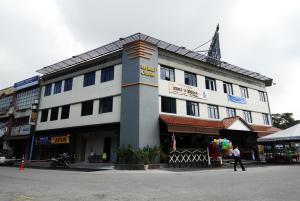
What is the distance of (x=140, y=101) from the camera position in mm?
21062

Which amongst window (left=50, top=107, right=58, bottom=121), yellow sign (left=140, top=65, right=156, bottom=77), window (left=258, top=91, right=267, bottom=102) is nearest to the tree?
window (left=258, top=91, right=267, bottom=102)

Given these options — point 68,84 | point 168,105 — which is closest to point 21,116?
point 68,84

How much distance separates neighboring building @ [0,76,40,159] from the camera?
101 ft

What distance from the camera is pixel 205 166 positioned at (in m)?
20.7

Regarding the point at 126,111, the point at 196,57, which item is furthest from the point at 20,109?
the point at 196,57

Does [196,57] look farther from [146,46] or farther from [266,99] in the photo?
[266,99]

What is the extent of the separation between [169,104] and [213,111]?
6.75m

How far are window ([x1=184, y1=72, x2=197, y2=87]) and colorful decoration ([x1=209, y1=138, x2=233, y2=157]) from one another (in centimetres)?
771

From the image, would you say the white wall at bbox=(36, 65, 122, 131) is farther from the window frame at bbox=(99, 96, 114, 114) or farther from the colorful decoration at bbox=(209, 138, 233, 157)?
the colorful decoration at bbox=(209, 138, 233, 157)

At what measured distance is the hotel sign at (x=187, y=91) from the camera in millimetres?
24359

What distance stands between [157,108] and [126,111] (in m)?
2.94

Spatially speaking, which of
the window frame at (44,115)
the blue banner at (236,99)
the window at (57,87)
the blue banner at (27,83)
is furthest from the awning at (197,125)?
the blue banner at (27,83)

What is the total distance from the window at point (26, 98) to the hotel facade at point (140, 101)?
1655mm

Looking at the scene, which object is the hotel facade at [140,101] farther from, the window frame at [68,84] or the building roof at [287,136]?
the building roof at [287,136]
